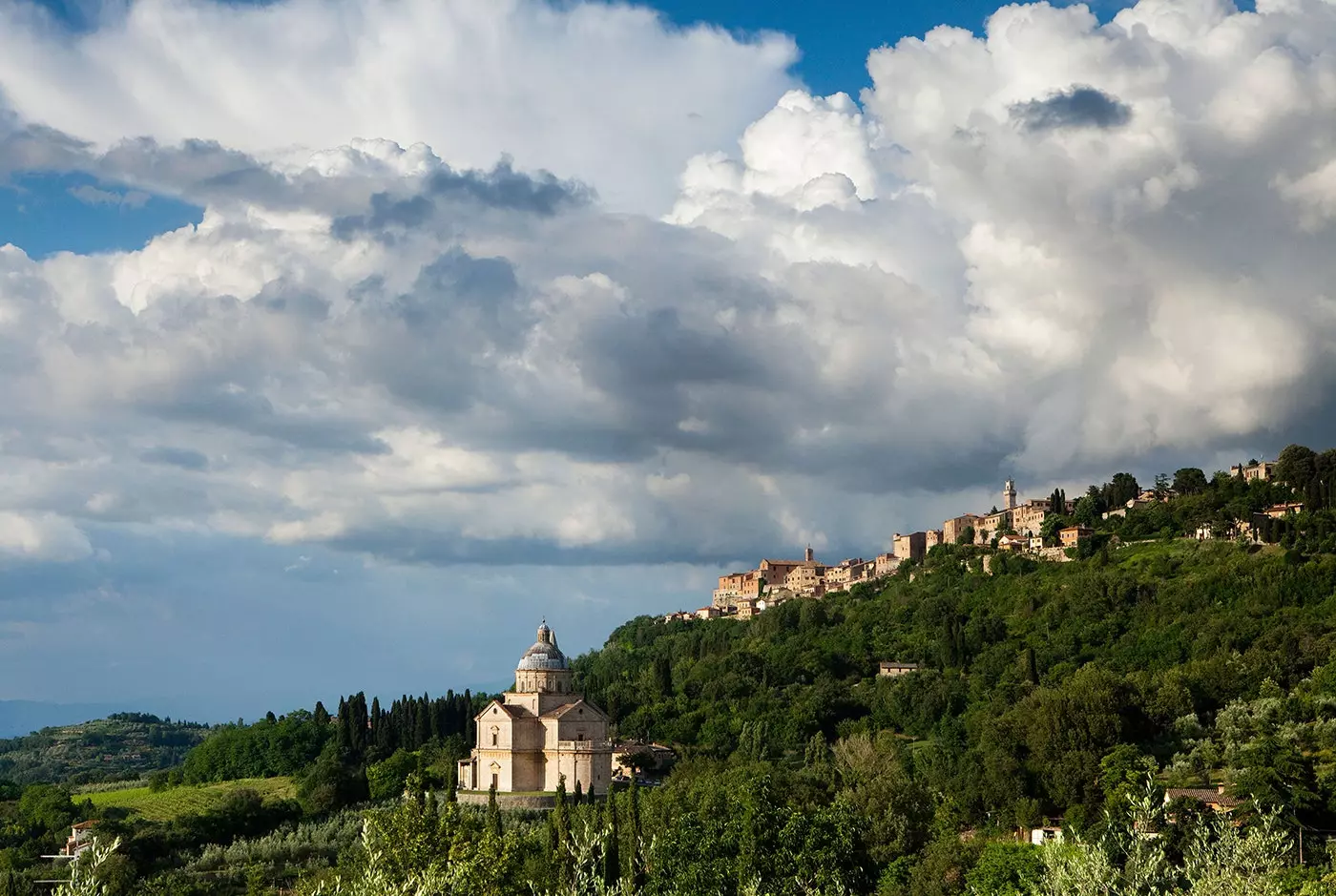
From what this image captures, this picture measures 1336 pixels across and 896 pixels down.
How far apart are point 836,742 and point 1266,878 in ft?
181

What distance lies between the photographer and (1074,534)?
122m

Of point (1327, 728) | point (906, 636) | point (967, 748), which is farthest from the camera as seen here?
point (906, 636)

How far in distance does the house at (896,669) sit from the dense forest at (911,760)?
155 cm

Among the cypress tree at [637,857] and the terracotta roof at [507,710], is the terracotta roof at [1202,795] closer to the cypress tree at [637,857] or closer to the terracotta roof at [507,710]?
the cypress tree at [637,857]

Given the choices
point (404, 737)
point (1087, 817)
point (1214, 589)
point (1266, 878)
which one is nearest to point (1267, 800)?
point (1087, 817)

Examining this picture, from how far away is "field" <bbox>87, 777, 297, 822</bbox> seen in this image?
81.1 meters

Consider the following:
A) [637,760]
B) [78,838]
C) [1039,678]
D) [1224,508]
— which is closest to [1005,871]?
[637,760]

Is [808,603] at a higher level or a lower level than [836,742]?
higher

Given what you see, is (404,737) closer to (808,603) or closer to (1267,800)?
(808,603)

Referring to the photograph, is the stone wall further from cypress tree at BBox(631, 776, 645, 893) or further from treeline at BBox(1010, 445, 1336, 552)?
treeline at BBox(1010, 445, 1336, 552)

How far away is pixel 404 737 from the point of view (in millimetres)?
95188

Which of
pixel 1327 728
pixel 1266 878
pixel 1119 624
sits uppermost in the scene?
pixel 1119 624

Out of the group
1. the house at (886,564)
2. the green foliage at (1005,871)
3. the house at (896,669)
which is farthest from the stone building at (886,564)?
the green foliage at (1005,871)

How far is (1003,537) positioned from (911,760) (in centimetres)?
6014
